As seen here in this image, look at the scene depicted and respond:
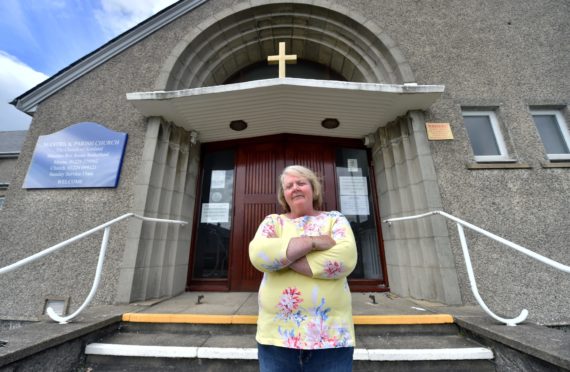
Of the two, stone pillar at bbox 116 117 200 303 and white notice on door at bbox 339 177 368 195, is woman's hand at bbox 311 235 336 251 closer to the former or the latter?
stone pillar at bbox 116 117 200 303

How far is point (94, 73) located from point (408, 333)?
18.6ft

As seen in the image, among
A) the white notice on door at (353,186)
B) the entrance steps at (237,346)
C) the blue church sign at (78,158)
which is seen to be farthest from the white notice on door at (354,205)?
the blue church sign at (78,158)

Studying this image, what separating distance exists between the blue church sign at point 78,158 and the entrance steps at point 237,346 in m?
2.08

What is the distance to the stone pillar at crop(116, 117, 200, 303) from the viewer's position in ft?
9.37

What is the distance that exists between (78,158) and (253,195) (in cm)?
258

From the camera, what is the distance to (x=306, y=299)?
1056 millimetres

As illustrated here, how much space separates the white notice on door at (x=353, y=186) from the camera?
3895mm

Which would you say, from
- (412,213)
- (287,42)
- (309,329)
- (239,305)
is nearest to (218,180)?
(239,305)

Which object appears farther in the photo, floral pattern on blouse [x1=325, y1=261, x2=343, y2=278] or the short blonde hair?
the short blonde hair

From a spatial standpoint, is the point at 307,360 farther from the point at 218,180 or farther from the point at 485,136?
the point at 485,136

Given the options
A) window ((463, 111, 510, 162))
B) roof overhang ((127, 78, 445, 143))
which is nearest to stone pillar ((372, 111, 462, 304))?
roof overhang ((127, 78, 445, 143))

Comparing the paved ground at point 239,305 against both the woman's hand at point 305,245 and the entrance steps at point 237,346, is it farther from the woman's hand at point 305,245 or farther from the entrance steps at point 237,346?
the woman's hand at point 305,245

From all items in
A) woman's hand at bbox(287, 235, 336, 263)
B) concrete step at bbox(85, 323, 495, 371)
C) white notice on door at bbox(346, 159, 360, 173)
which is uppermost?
white notice on door at bbox(346, 159, 360, 173)

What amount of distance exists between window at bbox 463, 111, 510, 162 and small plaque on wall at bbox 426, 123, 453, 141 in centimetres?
44
